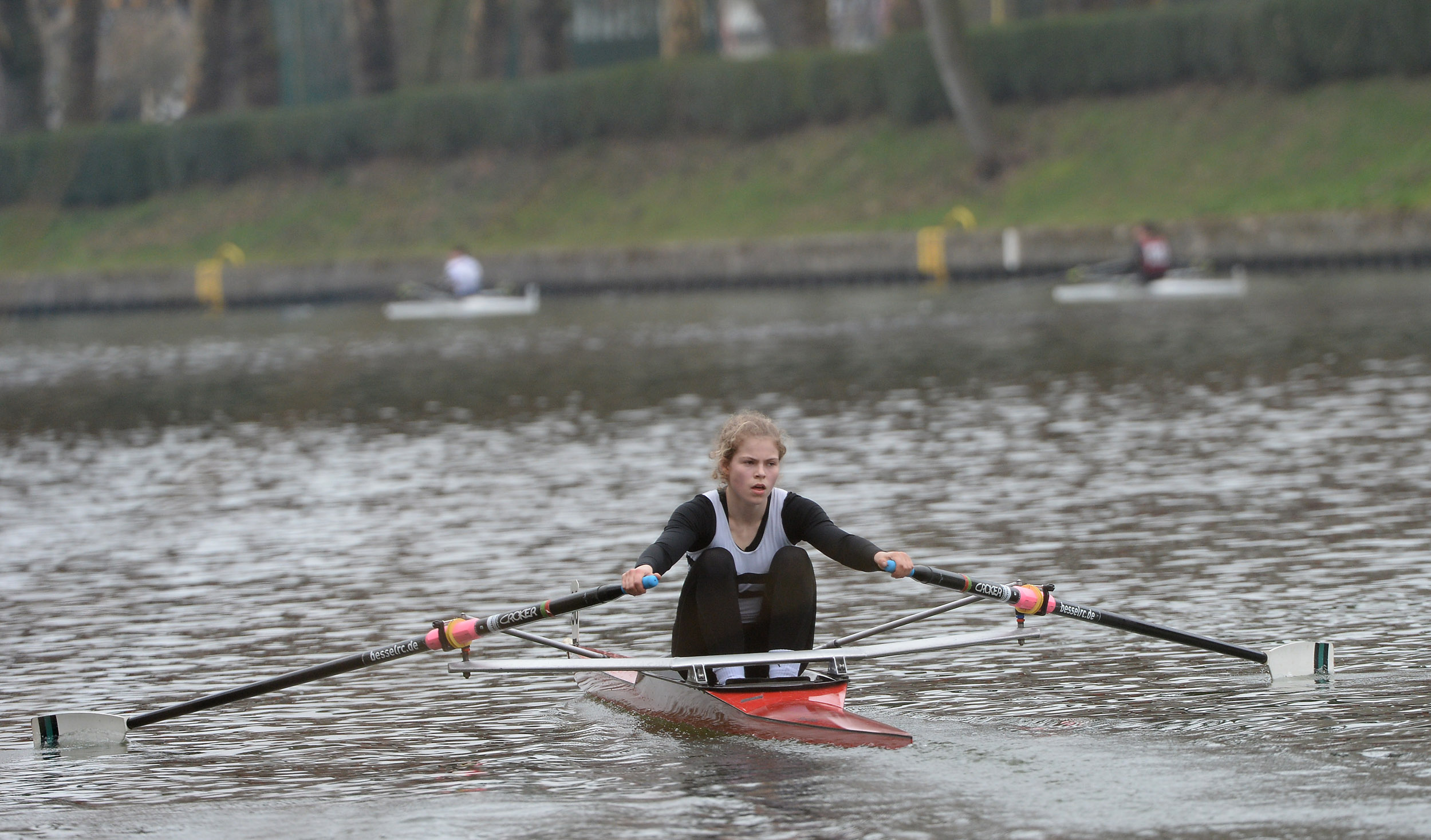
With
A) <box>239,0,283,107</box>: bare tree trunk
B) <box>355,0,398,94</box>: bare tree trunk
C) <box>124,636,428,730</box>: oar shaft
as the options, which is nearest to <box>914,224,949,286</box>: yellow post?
<box>355,0,398,94</box>: bare tree trunk

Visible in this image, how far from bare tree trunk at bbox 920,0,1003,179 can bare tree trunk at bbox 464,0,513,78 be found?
19813mm

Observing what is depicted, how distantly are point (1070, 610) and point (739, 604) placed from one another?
1.74 m

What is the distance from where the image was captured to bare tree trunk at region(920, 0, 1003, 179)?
48.7 metres

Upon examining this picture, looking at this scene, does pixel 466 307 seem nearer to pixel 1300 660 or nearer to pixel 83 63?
pixel 83 63

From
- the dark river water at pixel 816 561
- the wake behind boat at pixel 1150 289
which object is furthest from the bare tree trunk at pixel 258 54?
the dark river water at pixel 816 561

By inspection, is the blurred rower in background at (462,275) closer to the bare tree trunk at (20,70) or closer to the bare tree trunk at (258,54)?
the bare tree trunk at (258,54)

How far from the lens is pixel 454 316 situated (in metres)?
47.3

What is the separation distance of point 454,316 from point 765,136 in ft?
44.8

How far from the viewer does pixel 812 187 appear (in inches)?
2124

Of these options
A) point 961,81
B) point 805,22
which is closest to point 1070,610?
point 961,81

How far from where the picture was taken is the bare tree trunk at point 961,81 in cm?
4866

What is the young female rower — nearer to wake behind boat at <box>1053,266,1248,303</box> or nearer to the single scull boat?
the single scull boat

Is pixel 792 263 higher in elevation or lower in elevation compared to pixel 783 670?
higher

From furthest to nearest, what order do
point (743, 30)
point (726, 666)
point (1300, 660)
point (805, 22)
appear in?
point (743, 30)
point (805, 22)
point (1300, 660)
point (726, 666)
